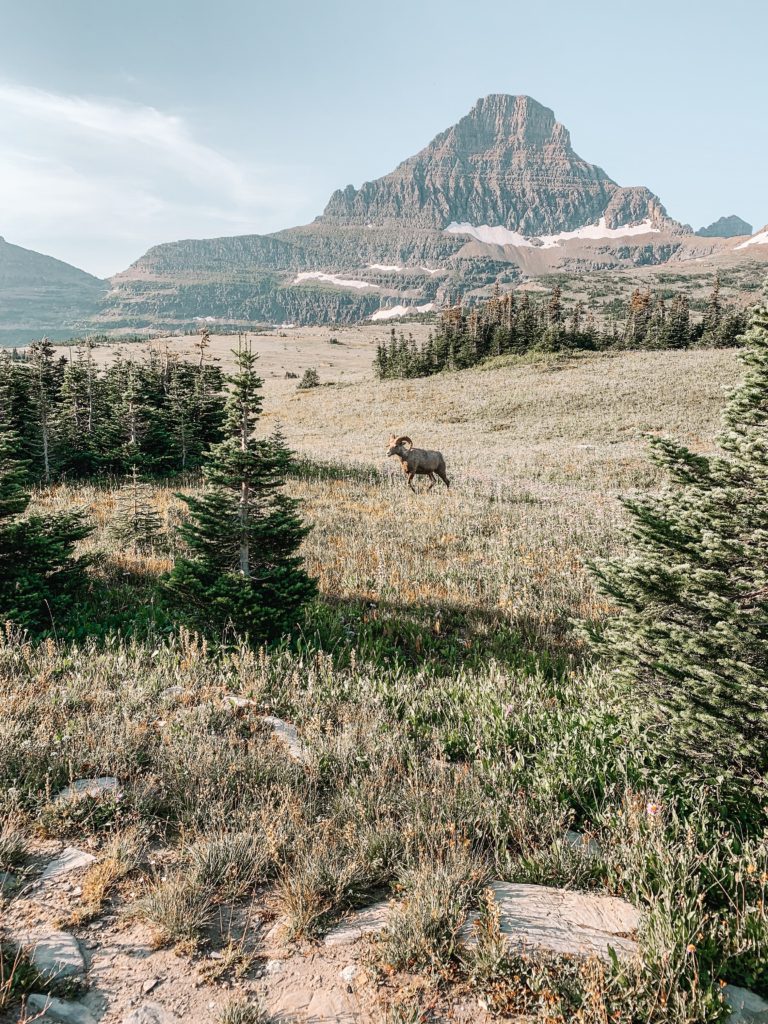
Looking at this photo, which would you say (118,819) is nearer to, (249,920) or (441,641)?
(249,920)

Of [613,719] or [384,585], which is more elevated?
[613,719]

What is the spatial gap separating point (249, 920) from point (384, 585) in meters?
6.68

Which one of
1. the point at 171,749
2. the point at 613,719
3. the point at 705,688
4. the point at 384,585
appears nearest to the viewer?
the point at 705,688

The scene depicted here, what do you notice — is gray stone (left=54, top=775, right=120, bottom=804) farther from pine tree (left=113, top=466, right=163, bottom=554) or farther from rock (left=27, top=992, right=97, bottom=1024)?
pine tree (left=113, top=466, right=163, bottom=554)

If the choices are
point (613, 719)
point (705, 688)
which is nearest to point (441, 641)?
point (613, 719)

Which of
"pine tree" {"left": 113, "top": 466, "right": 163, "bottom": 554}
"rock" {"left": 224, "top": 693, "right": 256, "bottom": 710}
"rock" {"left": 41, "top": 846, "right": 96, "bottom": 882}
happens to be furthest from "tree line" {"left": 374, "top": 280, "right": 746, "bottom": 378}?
"rock" {"left": 41, "top": 846, "right": 96, "bottom": 882}

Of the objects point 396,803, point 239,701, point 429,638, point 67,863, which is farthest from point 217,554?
point 396,803

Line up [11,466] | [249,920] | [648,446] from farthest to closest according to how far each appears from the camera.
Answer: [11,466] < [648,446] < [249,920]

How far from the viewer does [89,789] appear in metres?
3.49

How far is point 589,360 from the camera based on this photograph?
55.8 metres

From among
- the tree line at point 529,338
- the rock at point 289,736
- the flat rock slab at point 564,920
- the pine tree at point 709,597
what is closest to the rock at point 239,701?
the rock at point 289,736

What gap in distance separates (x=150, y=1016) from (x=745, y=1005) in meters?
2.48

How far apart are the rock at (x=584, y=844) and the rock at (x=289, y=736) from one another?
1.87 m

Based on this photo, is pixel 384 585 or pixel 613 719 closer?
pixel 613 719
